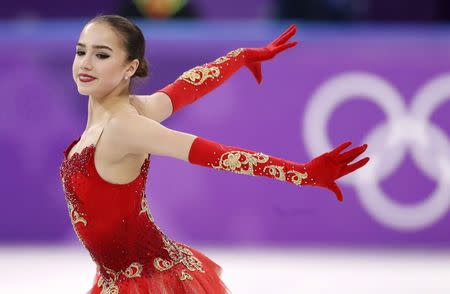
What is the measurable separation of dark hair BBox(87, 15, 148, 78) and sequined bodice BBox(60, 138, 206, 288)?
35cm

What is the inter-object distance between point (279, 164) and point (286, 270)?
260 cm

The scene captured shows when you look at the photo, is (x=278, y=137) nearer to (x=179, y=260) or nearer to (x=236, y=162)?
(x=179, y=260)

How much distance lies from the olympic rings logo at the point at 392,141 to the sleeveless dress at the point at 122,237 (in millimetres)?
2708

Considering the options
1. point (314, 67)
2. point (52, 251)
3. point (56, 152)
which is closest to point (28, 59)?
point (56, 152)

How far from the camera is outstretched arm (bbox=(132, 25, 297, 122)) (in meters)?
3.43

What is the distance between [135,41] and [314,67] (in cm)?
294

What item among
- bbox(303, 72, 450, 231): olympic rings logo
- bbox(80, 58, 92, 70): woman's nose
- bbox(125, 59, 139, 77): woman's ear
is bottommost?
bbox(80, 58, 92, 70): woman's nose

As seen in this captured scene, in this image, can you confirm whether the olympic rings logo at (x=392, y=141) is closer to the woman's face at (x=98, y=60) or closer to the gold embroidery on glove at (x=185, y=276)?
the gold embroidery on glove at (x=185, y=276)

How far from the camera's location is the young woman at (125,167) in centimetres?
278

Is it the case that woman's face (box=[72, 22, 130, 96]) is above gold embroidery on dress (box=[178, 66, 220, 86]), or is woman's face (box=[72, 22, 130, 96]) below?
below

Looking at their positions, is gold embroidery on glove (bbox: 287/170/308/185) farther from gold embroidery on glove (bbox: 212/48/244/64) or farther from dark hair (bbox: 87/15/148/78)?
gold embroidery on glove (bbox: 212/48/244/64)

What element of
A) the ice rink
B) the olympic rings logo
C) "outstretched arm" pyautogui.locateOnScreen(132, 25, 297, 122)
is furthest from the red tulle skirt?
the olympic rings logo

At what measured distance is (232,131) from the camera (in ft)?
19.2

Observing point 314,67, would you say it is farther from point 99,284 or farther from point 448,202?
point 99,284
